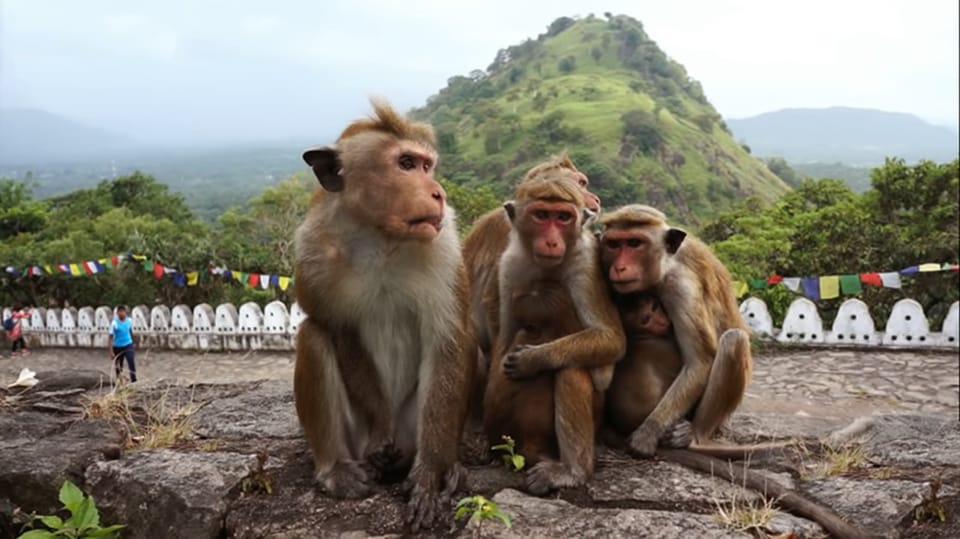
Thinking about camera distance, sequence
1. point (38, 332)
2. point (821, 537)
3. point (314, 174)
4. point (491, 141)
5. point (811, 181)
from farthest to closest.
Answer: point (491, 141), point (811, 181), point (38, 332), point (314, 174), point (821, 537)

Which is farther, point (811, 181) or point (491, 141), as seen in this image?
point (491, 141)

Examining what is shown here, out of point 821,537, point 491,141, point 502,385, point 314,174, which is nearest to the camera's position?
point 821,537

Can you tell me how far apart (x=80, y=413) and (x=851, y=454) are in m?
4.13

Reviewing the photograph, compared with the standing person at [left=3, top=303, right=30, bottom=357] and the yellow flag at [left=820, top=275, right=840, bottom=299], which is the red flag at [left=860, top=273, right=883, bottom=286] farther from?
the standing person at [left=3, top=303, right=30, bottom=357]

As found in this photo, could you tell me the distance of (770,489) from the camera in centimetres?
317

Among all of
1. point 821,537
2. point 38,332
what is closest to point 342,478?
point 821,537

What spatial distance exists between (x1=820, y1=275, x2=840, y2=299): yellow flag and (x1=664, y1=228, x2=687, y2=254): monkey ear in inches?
425

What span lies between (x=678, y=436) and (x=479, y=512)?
110 centimetres

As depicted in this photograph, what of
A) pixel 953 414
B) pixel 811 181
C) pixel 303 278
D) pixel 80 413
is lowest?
pixel 953 414

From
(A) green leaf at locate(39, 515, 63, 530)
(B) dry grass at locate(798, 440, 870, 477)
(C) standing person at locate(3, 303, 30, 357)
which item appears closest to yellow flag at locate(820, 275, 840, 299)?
(B) dry grass at locate(798, 440, 870, 477)

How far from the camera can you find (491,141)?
264 feet

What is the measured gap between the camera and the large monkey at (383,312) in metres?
3.06

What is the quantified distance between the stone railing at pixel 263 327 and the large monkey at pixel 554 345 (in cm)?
666

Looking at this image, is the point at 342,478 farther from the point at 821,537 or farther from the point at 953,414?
the point at 953,414
